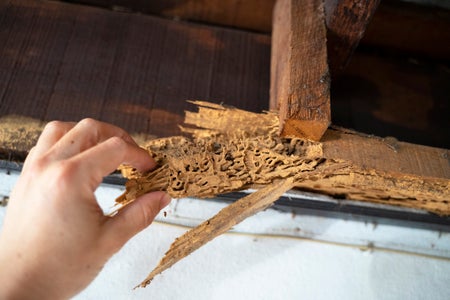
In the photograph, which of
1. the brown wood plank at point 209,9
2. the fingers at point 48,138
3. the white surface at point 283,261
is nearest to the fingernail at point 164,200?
the fingers at point 48,138

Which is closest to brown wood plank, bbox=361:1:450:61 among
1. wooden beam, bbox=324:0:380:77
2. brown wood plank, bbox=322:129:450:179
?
wooden beam, bbox=324:0:380:77

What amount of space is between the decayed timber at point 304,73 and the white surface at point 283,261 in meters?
0.46

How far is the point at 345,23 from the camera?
1003mm

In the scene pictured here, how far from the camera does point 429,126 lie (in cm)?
131

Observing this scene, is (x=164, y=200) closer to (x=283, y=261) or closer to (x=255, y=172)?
(x=255, y=172)

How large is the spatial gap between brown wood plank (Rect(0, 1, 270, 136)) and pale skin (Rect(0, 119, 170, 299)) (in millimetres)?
446

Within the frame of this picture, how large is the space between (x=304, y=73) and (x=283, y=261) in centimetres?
64

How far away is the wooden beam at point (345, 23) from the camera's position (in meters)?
0.96

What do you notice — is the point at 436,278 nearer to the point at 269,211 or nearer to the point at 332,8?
the point at 269,211

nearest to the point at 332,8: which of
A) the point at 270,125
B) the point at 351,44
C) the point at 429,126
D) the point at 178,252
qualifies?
the point at 351,44

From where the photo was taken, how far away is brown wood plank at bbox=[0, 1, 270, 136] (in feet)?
3.86

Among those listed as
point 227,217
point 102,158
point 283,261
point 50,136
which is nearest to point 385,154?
point 227,217

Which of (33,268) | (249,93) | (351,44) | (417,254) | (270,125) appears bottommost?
(33,268)

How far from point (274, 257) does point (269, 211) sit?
0.15 meters
